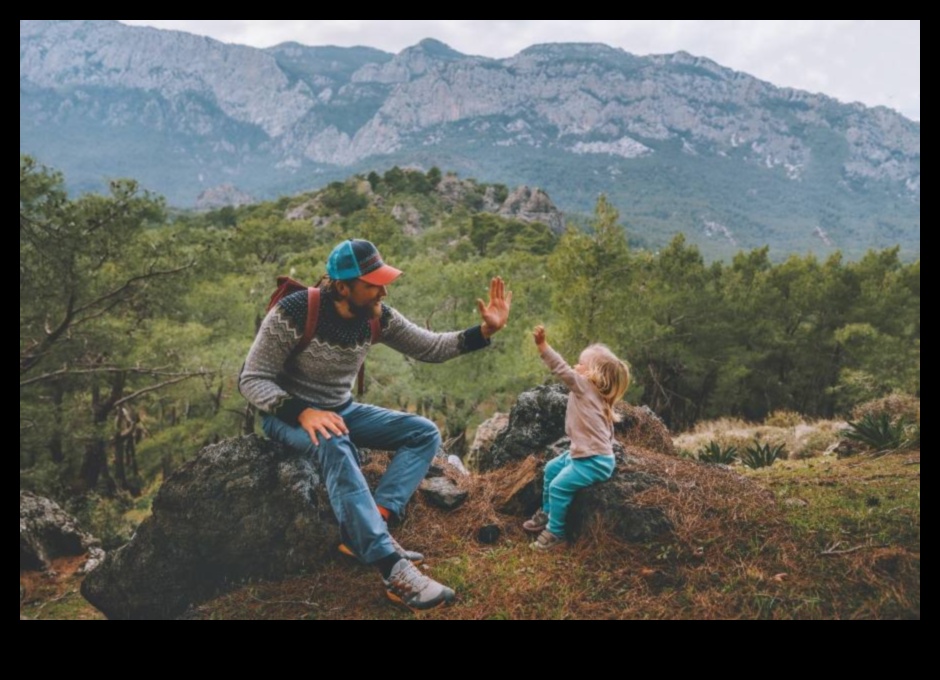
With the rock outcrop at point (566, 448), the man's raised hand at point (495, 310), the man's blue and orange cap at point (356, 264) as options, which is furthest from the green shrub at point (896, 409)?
the man's blue and orange cap at point (356, 264)

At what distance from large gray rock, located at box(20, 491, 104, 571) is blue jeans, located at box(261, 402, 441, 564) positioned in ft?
13.3

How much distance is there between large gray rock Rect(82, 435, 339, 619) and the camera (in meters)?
3.69

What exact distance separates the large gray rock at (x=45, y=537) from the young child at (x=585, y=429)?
518 cm

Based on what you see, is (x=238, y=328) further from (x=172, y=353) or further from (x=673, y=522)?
(x=673, y=522)

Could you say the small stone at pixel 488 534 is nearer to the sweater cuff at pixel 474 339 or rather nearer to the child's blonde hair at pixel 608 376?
the child's blonde hair at pixel 608 376

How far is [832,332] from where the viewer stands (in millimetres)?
25766

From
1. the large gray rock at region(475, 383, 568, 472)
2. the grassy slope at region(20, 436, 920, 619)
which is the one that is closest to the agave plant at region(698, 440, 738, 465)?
the large gray rock at region(475, 383, 568, 472)

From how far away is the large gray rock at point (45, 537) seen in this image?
6.16 metres

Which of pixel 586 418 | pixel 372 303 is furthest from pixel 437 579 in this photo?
pixel 372 303

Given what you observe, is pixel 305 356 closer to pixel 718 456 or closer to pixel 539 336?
pixel 539 336

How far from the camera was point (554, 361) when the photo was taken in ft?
12.2

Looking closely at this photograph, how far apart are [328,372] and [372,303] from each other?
0.55m

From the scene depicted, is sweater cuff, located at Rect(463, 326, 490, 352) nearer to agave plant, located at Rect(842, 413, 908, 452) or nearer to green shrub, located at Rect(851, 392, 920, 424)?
agave plant, located at Rect(842, 413, 908, 452)
